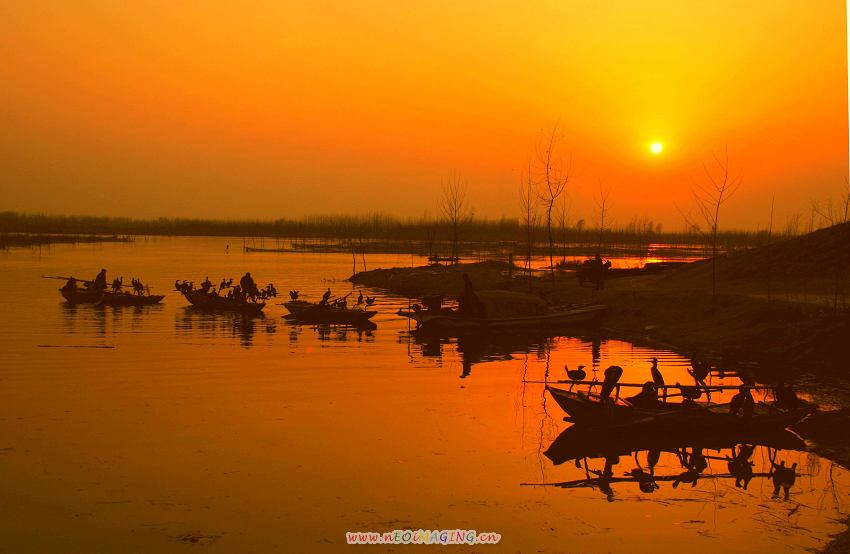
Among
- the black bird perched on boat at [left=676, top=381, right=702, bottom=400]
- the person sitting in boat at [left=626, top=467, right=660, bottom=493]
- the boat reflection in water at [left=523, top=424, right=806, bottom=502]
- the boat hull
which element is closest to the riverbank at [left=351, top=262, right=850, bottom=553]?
the boat reflection in water at [left=523, top=424, right=806, bottom=502]

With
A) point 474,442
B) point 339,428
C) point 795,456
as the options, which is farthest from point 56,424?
point 795,456

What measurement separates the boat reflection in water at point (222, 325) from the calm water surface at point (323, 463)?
363 cm

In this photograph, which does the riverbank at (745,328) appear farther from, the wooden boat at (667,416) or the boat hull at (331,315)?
the boat hull at (331,315)

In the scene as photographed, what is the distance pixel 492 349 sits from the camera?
2180 cm

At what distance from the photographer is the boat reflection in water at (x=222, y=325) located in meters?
23.5

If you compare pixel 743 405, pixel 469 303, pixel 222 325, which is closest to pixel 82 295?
pixel 222 325

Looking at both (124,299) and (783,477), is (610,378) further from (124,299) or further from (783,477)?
(124,299)

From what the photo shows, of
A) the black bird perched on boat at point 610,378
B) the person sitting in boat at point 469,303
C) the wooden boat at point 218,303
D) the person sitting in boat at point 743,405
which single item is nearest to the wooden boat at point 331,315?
the wooden boat at point 218,303

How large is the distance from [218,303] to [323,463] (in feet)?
66.9

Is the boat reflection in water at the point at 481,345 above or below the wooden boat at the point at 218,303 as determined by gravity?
below

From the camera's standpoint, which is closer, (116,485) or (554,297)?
(116,485)

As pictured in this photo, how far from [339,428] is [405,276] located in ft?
97.7

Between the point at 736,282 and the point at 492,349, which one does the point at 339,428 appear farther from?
the point at 736,282

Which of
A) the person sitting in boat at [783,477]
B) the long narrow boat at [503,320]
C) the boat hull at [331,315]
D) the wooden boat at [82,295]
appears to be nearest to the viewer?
Result: the person sitting in boat at [783,477]
